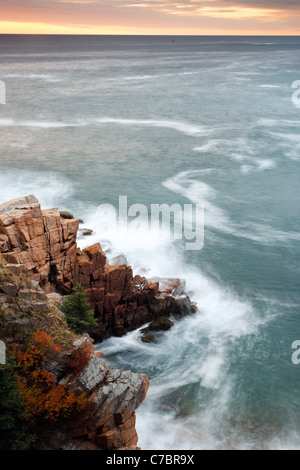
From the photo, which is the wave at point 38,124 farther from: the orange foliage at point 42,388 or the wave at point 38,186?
the orange foliage at point 42,388

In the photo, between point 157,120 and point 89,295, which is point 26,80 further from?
point 89,295

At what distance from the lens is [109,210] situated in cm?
5209

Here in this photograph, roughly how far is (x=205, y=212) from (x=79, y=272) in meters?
26.4

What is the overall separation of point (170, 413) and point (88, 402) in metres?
9.22

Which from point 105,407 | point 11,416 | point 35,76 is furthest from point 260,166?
point 35,76

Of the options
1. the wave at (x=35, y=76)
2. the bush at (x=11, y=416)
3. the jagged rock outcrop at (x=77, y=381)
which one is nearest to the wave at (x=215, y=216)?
the jagged rock outcrop at (x=77, y=381)

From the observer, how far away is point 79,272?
30.3 m

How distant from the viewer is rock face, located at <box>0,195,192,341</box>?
84.9 feet

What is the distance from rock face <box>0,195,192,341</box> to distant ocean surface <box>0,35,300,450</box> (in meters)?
1.83

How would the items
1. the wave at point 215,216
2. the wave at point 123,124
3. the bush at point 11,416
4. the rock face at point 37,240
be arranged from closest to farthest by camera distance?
1. the bush at point 11,416
2. the rock face at point 37,240
3. the wave at point 215,216
4. the wave at point 123,124

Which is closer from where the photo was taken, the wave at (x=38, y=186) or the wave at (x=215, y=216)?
the wave at (x=215, y=216)

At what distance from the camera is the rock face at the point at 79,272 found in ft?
84.9

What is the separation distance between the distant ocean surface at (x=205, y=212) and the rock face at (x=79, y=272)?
183 centimetres

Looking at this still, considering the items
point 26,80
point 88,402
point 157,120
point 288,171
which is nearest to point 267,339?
point 88,402
